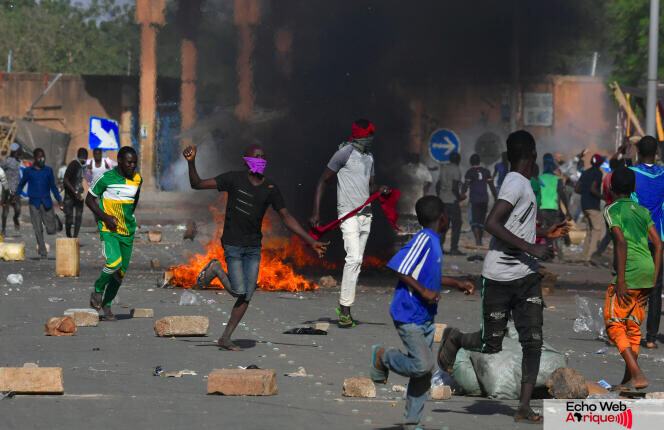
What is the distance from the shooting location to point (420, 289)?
5379mm

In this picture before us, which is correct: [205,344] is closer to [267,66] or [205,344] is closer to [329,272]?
[329,272]

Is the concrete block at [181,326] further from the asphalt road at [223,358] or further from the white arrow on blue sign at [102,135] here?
the white arrow on blue sign at [102,135]

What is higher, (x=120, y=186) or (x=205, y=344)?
(x=120, y=186)

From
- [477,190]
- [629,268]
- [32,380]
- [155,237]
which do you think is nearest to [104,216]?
[32,380]

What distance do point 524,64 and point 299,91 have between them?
675cm

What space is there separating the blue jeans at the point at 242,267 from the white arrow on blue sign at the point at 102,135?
1558 centimetres

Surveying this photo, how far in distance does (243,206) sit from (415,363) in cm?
330

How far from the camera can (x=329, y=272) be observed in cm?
1455

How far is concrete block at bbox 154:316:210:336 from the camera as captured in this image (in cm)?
891

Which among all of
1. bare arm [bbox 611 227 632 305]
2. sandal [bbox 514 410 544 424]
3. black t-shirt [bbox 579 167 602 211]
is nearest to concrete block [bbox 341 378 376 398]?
sandal [bbox 514 410 544 424]

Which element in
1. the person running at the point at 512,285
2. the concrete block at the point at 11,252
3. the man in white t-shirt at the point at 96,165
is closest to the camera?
the person running at the point at 512,285

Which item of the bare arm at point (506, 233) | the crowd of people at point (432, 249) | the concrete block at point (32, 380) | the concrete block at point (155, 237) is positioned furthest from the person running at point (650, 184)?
the concrete block at point (155, 237)

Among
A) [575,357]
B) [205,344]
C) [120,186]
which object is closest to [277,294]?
[120,186]

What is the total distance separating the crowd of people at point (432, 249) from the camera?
5.48 metres
